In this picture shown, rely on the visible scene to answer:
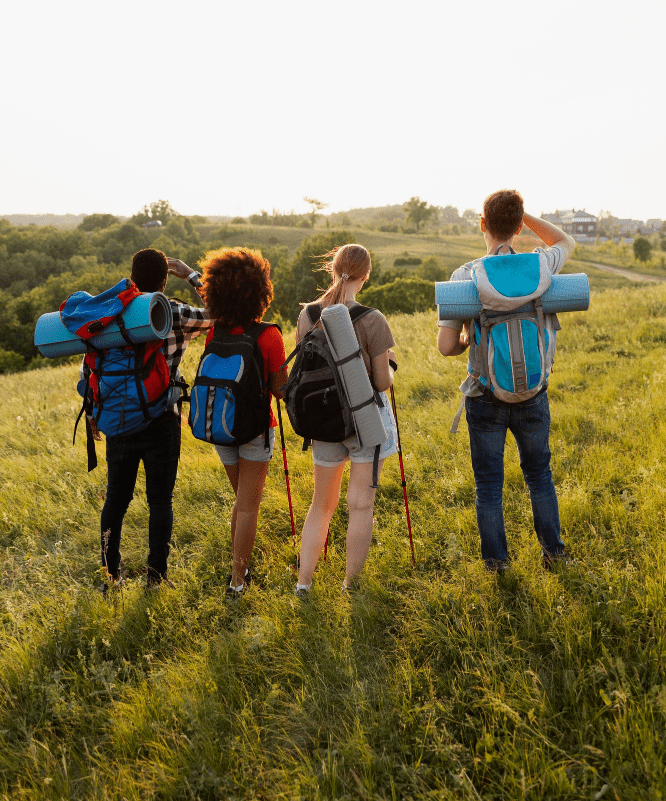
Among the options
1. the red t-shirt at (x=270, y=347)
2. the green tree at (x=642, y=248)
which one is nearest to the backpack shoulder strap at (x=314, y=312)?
the red t-shirt at (x=270, y=347)

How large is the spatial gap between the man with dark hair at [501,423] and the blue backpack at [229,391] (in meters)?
1.18

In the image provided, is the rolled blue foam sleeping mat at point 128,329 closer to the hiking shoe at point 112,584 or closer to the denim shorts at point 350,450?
the denim shorts at point 350,450

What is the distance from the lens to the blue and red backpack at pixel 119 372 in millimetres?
3113

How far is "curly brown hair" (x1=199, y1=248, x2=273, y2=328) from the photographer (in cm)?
314

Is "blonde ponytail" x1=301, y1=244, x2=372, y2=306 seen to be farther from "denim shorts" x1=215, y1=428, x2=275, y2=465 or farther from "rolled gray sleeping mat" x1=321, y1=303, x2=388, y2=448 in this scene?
"denim shorts" x1=215, y1=428, x2=275, y2=465

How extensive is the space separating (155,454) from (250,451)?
677 millimetres

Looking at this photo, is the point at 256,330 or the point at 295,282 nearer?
the point at 256,330

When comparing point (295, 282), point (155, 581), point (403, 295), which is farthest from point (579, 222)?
point (155, 581)

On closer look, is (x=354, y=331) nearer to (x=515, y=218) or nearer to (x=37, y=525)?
(x=515, y=218)

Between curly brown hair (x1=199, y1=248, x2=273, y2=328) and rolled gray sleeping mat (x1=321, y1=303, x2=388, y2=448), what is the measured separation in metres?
0.57

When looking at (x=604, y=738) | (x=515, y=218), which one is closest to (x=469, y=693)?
(x=604, y=738)

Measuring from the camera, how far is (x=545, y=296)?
2.80 m

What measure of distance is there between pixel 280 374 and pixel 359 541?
1.21 metres

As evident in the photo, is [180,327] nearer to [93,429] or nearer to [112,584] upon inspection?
[93,429]
